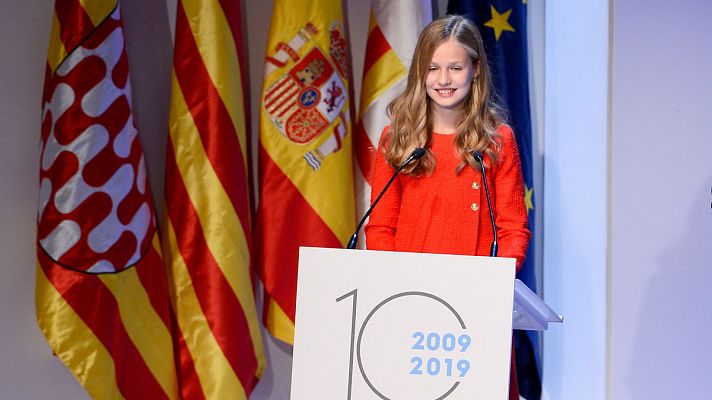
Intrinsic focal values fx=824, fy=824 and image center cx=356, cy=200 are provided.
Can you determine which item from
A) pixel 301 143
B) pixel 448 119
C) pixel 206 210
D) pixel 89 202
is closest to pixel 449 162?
pixel 448 119

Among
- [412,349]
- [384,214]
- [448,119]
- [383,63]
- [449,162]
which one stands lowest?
[412,349]

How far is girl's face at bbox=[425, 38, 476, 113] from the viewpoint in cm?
203

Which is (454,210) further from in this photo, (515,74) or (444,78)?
(515,74)

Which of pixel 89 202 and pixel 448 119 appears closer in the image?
pixel 448 119

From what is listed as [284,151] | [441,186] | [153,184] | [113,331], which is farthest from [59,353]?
[441,186]

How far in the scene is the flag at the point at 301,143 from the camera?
8.63 feet

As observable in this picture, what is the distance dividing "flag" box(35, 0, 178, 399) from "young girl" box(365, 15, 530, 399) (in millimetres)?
826

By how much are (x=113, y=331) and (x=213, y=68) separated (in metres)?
0.85

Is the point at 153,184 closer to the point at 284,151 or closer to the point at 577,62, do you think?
the point at 284,151

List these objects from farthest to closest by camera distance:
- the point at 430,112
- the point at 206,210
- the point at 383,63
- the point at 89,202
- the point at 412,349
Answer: the point at 383,63 < the point at 206,210 < the point at 89,202 < the point at 430,112 < the point at 412,349

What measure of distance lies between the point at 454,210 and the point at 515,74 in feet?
2.94

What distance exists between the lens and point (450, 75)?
2.04 m

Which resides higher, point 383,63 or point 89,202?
point 383,63

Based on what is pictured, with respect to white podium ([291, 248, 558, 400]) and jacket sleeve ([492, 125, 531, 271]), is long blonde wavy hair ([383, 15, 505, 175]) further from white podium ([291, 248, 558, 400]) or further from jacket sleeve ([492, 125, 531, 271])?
white podium ([291, 248, 558, 400])
